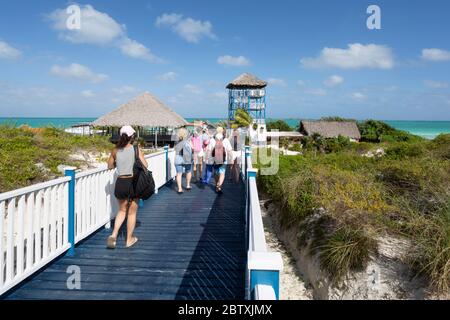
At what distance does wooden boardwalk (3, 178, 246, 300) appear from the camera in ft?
11.4

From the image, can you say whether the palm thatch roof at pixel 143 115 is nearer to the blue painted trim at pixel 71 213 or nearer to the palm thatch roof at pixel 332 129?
the palm thatch roof at pixel 332 129

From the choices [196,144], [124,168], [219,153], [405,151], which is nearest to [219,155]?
[219,153]

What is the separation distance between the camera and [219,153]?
323 inches

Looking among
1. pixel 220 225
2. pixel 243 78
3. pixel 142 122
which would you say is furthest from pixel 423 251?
pixel 243 78

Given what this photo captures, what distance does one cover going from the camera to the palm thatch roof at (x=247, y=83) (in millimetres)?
44406

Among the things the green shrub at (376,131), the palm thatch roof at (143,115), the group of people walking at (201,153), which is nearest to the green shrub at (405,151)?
the group of people walking at (201,153)

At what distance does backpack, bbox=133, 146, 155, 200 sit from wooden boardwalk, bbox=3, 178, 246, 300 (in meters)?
0.76

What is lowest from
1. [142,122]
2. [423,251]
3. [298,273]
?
[298,273]

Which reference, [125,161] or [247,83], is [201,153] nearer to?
[125,161]

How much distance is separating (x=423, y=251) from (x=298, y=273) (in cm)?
301

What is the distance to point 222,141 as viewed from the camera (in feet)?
27.3
